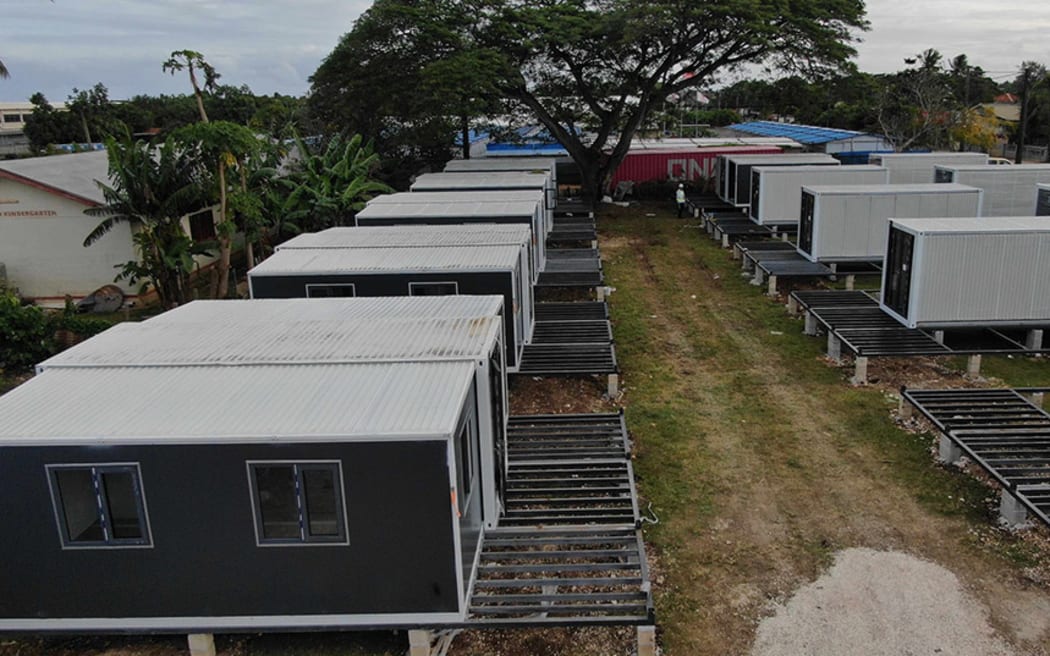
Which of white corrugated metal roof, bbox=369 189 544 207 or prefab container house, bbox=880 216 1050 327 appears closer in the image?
prefab container house, bbox=880 216 1050 327

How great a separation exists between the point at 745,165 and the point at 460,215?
55.3 ft

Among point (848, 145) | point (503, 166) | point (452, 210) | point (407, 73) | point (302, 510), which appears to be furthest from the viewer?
point (848, 145)

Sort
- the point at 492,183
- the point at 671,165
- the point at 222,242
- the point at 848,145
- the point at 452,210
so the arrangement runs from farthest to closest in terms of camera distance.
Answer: the point at 848,145 < the point at 671,165 < the point at 492,183 < the point at 452,210 < the point at 222,242

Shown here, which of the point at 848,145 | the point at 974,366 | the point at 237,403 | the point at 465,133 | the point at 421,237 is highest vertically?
the point at 465,133

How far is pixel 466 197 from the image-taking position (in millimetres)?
25188

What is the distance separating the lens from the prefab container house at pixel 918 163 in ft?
104

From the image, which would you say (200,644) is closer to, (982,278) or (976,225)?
(982,278)

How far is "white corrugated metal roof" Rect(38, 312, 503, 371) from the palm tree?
9103mm

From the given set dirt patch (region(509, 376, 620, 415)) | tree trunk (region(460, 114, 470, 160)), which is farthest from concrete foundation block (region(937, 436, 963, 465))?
tree trunk (region(460, 114, 470, 160))

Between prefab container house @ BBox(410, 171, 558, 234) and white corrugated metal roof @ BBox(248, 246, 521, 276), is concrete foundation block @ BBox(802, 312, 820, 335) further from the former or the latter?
prefab container house @ BBox(410, 171, 558, 234)

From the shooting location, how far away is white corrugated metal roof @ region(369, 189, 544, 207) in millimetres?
24188

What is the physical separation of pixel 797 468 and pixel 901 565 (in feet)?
9.00

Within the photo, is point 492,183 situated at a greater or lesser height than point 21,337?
greater

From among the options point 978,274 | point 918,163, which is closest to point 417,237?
point 978,274
